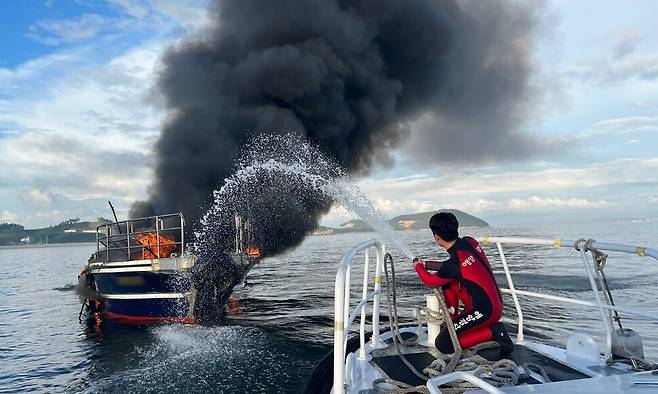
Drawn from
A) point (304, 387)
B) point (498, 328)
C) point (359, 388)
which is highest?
point (498, 328)

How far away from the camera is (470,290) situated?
13.3 feet

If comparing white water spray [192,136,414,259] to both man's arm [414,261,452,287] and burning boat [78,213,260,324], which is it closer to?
burning boat [78,213,260,324]

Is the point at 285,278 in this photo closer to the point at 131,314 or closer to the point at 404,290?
the point at 404,290

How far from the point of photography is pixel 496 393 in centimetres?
253

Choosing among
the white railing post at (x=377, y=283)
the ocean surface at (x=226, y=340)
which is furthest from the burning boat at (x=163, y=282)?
the white railing post at (x=377, y=283)

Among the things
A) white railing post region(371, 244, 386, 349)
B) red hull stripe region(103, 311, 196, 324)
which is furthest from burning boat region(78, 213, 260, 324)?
white railing post region(371, 244, 386, 349)

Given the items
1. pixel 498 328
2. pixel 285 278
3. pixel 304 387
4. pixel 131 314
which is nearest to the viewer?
pixel 498 328

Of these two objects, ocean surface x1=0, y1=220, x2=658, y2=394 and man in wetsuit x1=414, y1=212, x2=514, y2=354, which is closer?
man in wetsuit x1=414, y1=212, x2=514, y2=354

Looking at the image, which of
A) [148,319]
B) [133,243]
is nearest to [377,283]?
[148,319]

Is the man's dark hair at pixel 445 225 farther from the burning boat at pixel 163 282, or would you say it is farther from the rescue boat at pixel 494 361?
the burning boat at pixel 163 282

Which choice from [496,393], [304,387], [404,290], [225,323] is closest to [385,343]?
[304,387]

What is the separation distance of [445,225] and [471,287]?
2.07 feet

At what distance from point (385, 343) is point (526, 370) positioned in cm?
202

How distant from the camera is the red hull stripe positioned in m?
15.1
